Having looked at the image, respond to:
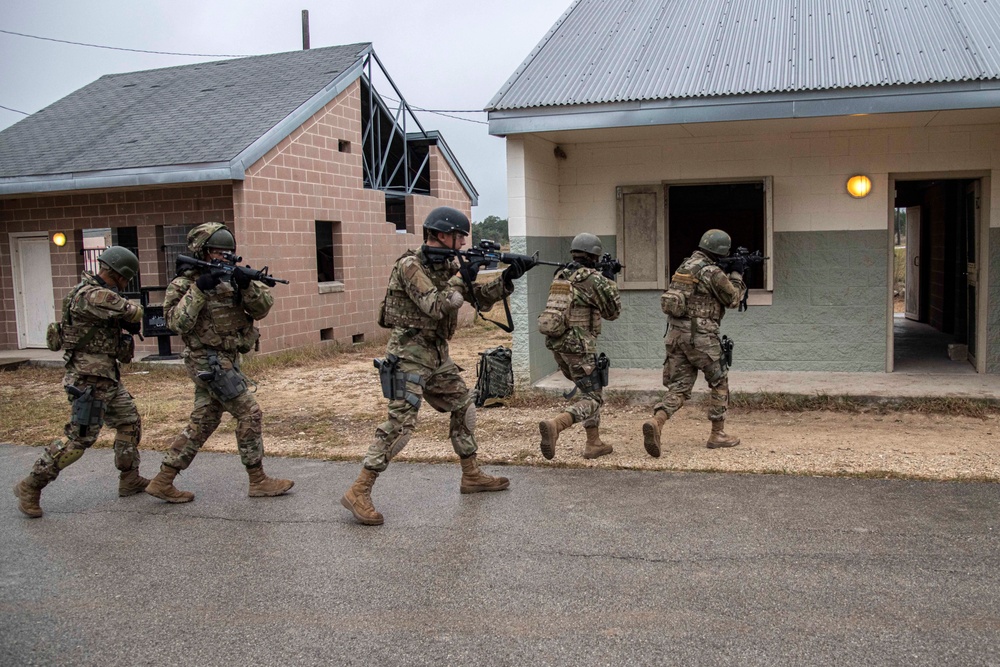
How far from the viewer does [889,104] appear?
7.68m

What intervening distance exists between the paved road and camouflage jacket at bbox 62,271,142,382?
957 millimetres

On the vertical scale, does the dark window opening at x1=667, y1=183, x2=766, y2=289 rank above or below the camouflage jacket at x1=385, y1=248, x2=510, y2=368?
above

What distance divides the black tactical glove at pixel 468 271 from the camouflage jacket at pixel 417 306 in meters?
0.07

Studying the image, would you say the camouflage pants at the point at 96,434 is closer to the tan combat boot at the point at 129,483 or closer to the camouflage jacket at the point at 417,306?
the tan combat boot at the point at 129,483

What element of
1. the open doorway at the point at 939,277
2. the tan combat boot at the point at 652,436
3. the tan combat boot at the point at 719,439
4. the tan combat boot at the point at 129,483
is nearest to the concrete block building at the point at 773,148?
the open doorway at the point at 939,277

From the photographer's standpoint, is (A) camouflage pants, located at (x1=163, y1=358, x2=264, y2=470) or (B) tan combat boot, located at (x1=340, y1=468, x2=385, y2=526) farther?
(A) camouflage pants, located at (x1=163, y1=358, x2=264, y2=470)

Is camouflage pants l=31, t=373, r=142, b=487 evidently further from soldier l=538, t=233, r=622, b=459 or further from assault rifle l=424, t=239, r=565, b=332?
soldier l=538, t=233, r=622, b=459

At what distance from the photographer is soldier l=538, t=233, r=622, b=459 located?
640cm

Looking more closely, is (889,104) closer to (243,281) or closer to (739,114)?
(739,114)

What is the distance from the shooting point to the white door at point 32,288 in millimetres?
14258

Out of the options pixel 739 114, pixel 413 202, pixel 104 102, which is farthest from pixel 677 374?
pixel 104 102

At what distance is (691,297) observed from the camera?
6734mm

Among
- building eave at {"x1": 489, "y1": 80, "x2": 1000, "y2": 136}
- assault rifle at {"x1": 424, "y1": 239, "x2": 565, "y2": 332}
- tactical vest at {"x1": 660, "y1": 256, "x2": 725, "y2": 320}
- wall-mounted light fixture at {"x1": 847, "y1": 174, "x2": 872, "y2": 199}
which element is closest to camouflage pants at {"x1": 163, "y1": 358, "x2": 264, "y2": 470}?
assault rifle at {"x1": 424, "y1": 239, "x2": 565, "y2": 332}

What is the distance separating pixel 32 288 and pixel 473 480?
11701 mm
